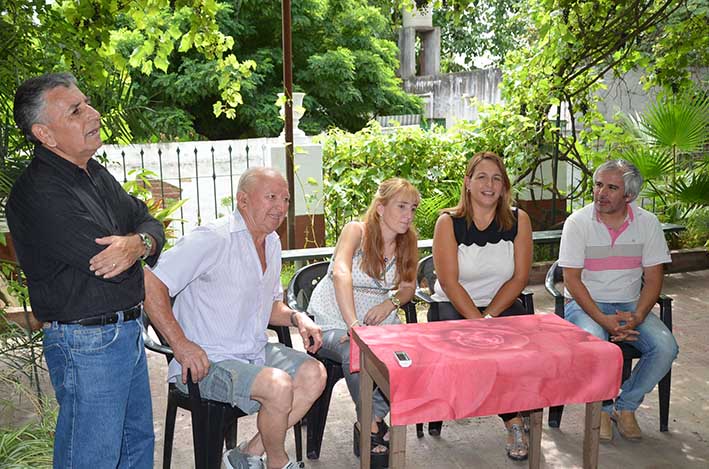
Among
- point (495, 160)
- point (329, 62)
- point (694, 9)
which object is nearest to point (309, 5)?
point (329, 62)

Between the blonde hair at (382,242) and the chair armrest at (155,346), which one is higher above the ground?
the blonde hair at (382,242)

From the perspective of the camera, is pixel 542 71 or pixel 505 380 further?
pixel 542 71

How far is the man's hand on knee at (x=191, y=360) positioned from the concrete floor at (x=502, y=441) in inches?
30.5

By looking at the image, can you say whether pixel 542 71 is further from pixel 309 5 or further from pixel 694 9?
pixel 309 5

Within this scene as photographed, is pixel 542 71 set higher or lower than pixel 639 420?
higher

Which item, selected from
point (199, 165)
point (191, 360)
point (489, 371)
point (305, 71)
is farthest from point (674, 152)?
point (305, 71)

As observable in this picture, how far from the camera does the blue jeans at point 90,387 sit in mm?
2295

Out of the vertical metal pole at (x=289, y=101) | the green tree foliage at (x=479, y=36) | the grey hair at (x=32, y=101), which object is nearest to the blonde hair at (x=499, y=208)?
the grey hair at (x=32, y=101)

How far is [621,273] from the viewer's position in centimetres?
368

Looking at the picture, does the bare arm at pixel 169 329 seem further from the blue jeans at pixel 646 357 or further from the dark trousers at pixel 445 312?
the blue jeans at pixel 646 357

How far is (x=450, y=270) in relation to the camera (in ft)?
11.6

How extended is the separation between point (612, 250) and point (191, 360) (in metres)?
2.11

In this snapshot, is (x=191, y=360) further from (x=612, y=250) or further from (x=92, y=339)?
(x=612, y=250)

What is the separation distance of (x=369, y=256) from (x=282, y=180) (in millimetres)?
654
